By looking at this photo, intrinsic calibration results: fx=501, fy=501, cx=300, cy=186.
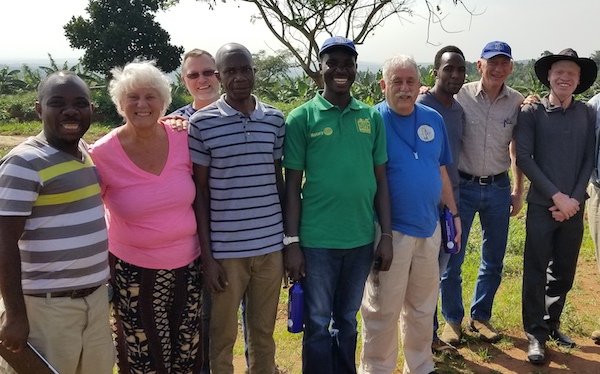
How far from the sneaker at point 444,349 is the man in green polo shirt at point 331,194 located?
113 cm

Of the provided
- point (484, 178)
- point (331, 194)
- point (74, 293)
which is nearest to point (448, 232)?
point (484, 178)

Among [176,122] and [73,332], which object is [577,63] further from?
[73,332]

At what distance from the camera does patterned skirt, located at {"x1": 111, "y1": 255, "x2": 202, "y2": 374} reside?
254cm

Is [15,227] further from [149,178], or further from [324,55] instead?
[324,55]

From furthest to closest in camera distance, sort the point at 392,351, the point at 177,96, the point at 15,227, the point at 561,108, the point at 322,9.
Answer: the point at 177,96 → the point at 322,9 → the point at 561,108 → the point at 392,351 → the point at 15,227

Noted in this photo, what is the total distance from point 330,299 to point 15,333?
5.11ft

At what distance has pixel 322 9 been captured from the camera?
927 cm

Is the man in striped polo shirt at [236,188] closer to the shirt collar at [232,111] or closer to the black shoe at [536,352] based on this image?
the shirt collar at [232,111]

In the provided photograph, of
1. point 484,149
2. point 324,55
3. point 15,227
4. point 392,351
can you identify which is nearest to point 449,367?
point 392,351

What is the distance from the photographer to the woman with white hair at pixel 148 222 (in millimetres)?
2436

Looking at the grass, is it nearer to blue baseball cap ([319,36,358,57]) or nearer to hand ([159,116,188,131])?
hand ([159,116,188,131])

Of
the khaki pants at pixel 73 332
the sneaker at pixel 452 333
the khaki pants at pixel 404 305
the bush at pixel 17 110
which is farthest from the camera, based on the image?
the bush at pixel 17 110

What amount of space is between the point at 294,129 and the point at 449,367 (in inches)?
80.1

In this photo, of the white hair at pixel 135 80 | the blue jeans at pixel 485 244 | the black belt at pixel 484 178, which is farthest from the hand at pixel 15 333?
the black belt at pixel 484 178
